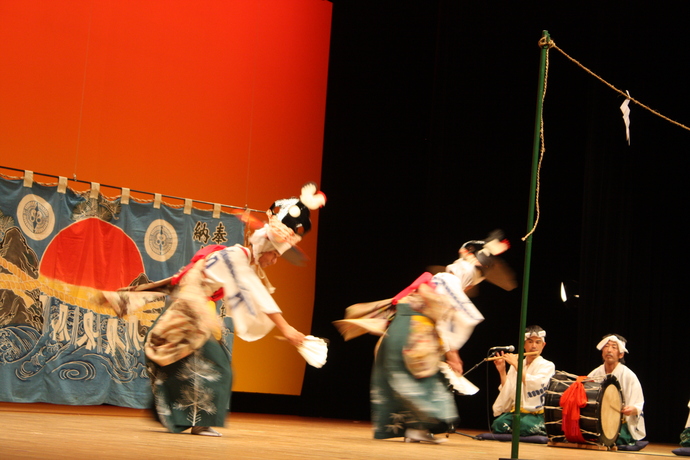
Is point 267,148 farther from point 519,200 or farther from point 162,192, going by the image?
point 519,200

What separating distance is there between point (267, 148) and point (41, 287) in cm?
285

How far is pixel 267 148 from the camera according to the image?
309 inches

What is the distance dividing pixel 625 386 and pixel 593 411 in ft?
3.33

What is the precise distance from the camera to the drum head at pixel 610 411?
5.22m

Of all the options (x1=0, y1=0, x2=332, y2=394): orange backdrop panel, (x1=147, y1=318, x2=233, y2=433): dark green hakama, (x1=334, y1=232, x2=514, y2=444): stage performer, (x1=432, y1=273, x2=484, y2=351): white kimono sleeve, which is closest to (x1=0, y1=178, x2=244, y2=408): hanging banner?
Answer: (x1=0, y1=0, x2=332, y2=394): orange backdrop panel

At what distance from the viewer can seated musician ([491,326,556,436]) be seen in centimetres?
574

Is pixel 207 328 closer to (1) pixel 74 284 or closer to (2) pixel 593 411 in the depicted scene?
(1) pixel 74 284

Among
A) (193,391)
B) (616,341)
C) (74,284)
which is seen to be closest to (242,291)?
(193,391)

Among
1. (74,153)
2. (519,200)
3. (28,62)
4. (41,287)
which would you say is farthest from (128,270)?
(519,200)

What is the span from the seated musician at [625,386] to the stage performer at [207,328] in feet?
10.2

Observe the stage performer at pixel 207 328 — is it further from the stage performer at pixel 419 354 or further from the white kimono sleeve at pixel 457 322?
the white kimono sleeve at pixel 457 322

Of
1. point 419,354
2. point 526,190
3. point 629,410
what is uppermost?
point 526,190

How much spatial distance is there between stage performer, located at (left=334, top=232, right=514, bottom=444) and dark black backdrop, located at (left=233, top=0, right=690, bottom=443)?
2.62 metres

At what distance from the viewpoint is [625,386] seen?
6.03 metres
